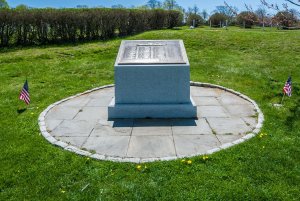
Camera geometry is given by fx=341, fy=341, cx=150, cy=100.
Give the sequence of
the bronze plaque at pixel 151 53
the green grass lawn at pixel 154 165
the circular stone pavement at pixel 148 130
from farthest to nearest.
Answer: the bronze plaque at pixel 151 53 < the circular stone pavement at pixel 148 130 < the green grass lawn at pixel 154 165

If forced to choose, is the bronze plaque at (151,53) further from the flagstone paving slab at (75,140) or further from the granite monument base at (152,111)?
the flagstone paving slab at (75,140)

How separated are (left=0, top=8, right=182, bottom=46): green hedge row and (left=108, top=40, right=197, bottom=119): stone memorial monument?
1051cm

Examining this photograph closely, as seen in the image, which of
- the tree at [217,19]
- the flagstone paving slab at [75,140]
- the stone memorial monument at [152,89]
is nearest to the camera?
the flagstone paving slab at [75,140]

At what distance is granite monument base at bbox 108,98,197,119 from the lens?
283 inches

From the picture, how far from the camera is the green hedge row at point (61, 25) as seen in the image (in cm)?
1606

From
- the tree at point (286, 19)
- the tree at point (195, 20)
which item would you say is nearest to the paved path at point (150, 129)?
the tree at point (286, 19)

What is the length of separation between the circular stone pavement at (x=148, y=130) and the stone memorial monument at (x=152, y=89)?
22 cm

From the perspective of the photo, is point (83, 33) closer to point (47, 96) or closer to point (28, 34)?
point (28, 34)

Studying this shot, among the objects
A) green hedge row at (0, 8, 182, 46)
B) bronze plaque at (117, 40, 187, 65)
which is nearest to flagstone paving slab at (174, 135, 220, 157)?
bronze plaque at (117, 40, 187, 65)

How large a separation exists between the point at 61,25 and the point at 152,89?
→ 11240mm

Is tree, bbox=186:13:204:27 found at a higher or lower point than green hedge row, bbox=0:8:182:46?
higher

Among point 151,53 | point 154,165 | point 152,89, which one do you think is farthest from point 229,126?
point 151,53

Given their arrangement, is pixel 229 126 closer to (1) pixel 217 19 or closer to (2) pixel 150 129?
(2) pixel 150 129

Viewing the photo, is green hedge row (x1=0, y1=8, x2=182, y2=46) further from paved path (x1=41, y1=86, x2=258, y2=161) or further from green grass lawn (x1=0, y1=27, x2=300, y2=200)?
paved path (x1=41, y1=86, x2=258, y2=161)
